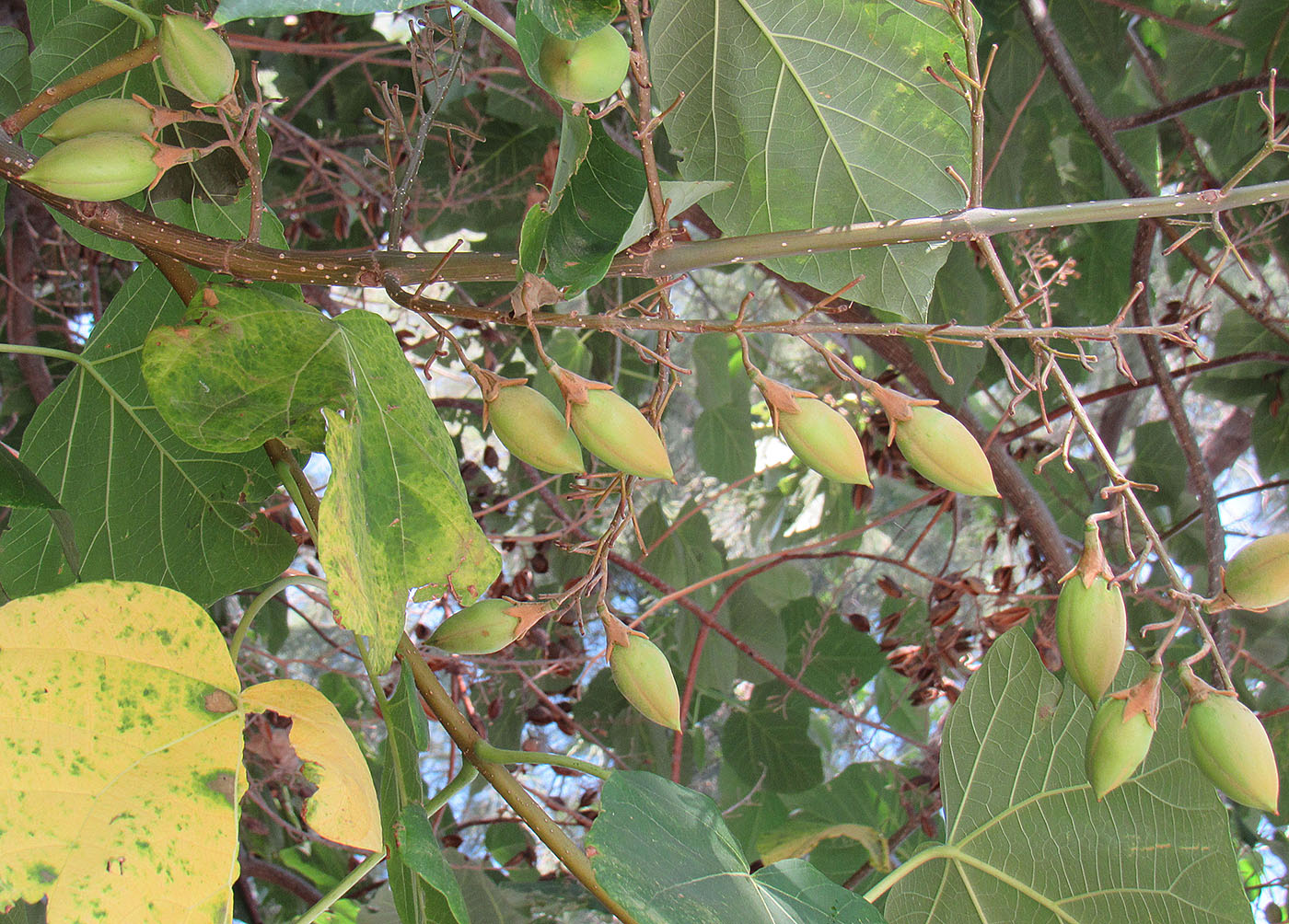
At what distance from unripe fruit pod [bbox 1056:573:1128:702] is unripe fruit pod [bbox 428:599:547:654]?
0.97 feet

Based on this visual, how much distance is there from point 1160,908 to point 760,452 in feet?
5.32

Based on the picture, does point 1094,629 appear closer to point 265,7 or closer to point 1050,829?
point 1050,829

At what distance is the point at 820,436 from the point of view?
1.67 ft

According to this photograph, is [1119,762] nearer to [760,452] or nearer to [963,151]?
[963,151]

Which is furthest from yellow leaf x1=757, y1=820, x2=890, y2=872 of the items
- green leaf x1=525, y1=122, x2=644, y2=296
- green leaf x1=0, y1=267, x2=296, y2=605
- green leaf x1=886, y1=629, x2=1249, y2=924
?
green leaf x1=525, y1=122, x2=644, y2=296

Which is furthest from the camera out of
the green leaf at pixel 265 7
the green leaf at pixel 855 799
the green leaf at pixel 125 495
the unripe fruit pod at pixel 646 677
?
the green leaf at pixel 855 799

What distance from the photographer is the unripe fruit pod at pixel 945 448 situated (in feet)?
1.70

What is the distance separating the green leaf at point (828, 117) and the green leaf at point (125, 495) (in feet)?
1.33

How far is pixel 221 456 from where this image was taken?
70 centimetres

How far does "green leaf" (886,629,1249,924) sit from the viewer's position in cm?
76

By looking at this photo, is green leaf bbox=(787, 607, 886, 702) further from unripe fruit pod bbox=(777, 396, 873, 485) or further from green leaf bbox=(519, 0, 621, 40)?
green leaf bbox=(519, 0, 621, 40)

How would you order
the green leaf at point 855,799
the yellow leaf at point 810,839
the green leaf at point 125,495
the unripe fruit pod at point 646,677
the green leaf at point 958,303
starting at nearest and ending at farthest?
1. the unripe fruit pod at point 646,677
2. the green leaf at point 125,495
3. the yellow leaf at point 810,839
4. the green leaf at point 958,303
5. the green leaf at point 855,799

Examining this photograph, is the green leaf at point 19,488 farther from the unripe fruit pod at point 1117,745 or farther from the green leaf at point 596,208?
the unripe fruit pod at point 1117,745

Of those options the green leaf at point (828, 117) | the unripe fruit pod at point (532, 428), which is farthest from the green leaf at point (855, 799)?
the unripe fruit pod at point (532, 428)
